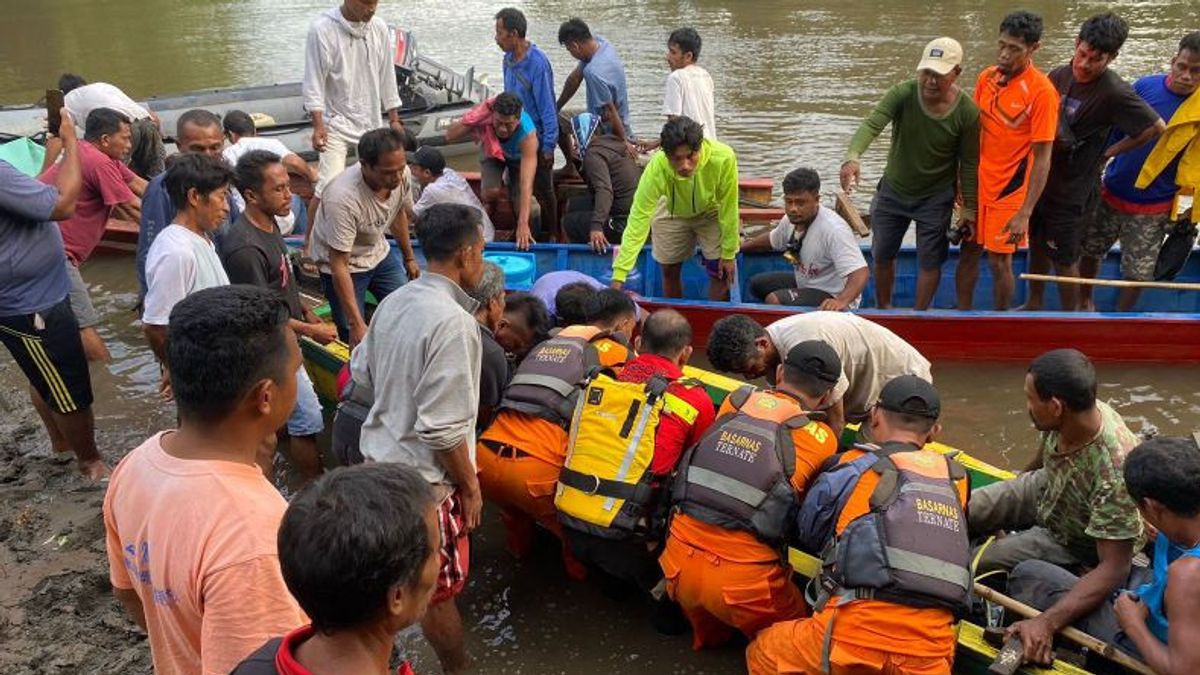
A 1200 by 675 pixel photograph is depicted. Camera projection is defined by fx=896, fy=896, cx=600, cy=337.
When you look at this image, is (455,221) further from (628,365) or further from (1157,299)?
(1157,299)

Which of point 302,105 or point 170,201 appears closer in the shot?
point 170,201

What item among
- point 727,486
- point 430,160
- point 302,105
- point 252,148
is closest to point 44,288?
point 252,148

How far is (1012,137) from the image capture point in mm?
5676

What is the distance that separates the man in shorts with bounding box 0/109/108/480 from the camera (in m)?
4.22

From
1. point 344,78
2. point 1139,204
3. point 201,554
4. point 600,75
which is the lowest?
point 1139,204

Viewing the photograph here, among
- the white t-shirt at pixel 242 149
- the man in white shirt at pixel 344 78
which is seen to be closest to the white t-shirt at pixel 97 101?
the white t-shirt at pixel 242 149

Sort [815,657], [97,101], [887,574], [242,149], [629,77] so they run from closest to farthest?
1. [887,574]
2. [815,657]
3. [242,149]
4. [97,101]
5. [629,77]

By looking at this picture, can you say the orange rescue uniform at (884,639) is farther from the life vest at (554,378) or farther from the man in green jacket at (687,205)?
the man in green jacket at (687,205)

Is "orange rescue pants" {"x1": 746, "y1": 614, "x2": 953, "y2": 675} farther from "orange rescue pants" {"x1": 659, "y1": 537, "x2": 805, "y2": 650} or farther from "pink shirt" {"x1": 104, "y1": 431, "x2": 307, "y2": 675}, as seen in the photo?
"pink shirt" {"x1": 104, "y1": 431, "x2": 307, "y2": 675}

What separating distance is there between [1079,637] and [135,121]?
7.82 meters

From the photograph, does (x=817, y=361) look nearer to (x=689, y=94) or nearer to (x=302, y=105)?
(x=689, y=94)

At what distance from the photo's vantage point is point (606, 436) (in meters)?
3.78

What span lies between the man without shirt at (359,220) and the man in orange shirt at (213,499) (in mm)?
2820

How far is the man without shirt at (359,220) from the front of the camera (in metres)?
4.77
